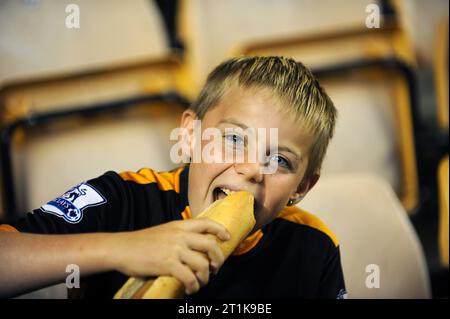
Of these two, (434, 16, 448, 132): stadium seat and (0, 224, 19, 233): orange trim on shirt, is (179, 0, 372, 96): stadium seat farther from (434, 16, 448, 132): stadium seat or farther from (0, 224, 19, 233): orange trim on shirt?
(0, 224, 19, 233): orange trim on shirt

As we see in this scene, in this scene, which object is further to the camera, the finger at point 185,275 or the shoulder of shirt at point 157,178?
the shoulder of shirt at point 157,178

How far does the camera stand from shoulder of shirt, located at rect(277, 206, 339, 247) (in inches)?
17.0

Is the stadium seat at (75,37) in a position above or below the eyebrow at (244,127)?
above

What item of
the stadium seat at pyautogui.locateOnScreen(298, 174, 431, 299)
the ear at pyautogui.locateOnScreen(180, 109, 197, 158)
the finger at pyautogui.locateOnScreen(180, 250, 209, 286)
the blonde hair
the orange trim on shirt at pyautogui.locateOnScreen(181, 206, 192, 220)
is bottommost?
the stadium seat at pyautogui.locateOnScreen(298, 174, 431, 299)

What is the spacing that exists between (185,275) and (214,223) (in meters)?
0.03

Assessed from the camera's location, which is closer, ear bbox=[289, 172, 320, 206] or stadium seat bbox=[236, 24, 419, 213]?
ear bbox=[289, 172, 320, 206]

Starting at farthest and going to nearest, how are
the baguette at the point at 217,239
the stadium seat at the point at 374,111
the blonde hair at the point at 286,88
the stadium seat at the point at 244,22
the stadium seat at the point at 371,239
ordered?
the stadium seat at the point at 244,22 → the stadium seat at the point at 374,111 → the stadium seat at the point at 371,239 → the blonde hair at the point at 286,88 → the baguette at the point at 217,239

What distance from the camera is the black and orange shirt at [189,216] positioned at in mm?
337

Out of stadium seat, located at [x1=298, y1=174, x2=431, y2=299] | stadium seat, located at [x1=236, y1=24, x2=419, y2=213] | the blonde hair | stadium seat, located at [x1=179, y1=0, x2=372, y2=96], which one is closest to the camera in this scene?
the blonde hair

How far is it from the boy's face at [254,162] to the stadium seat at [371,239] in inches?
3.5

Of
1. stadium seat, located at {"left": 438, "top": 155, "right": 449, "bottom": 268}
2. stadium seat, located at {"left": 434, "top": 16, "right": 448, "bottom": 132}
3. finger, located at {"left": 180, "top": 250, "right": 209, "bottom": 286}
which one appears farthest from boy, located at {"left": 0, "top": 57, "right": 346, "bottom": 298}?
stadium seat, located at {"left": 434, "top": 16, "right": 448, "bottom": 132}

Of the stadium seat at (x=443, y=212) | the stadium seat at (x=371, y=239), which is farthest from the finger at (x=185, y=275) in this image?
the stadium seat at (x=443, y=212)

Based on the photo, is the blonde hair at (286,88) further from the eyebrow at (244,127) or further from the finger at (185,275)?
the finger at (185,275)

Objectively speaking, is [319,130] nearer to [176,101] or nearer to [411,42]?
[176,101]
